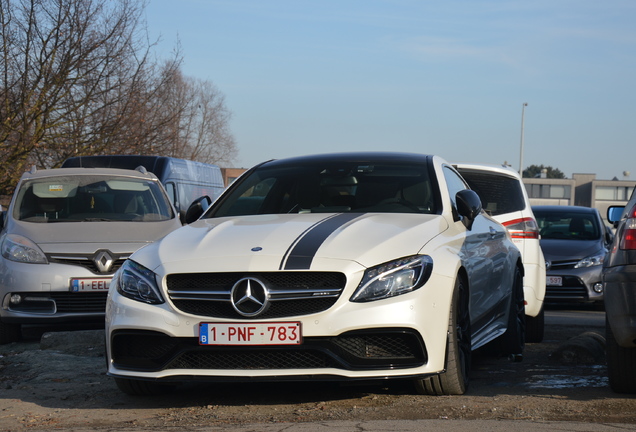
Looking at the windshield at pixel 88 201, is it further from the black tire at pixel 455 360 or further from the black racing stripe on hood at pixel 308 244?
the black tire at pixel 455 360

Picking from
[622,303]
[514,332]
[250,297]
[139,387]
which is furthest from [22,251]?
[622,303]

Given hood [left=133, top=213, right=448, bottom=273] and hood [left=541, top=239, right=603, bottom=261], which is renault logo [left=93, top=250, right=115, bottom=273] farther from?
hood [left=541, top=239, right=603, bottom=261]

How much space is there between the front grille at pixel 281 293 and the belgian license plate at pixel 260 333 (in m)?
0.05

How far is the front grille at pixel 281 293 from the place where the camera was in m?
5.54

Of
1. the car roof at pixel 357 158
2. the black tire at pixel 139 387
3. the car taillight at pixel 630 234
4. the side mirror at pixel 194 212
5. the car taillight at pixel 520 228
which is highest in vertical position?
the car roof at pixel 357 158

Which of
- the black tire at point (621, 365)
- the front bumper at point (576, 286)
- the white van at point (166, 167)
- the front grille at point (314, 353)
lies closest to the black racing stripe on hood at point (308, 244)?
the front grille at point (314, 353)

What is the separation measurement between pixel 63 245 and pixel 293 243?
4.83 metres

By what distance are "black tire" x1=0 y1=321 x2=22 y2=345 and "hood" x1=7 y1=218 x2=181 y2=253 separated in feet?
Answer: 2.74

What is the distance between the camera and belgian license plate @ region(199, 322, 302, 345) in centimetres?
550

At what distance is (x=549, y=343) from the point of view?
31.9 ft

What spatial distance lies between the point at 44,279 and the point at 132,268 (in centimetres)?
402

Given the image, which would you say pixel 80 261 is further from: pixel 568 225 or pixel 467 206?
pixel 568 225

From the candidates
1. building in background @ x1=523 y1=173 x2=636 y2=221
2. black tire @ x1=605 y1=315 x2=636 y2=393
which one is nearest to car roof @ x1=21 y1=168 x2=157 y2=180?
black tire @ x1=605 y1=315 x2=636 y2=393

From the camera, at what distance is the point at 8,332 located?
10086mm
